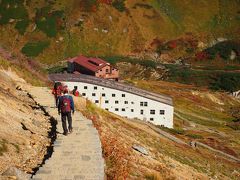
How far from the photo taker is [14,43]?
607 feet

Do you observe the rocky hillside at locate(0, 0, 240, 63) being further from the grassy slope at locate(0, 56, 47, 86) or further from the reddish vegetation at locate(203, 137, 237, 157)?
the grassy slope at locate(0, 56, 47, 86)

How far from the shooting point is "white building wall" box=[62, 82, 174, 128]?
→ 90.2 metres

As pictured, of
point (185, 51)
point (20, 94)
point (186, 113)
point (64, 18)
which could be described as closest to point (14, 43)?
point (64, 18)

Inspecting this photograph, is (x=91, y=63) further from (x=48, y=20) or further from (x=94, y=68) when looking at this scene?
(x=48, y=20)

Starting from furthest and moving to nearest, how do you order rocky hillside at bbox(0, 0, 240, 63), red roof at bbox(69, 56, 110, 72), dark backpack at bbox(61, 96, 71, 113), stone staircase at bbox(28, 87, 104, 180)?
rocky hillside at bbox(0, 0, 240, 63) → red roof at bbox(69, 56, 110, 72) → dark backpack at bbox(61, 96, 71, 113) → stone staircase at bbox(28, 87, 104, 180)

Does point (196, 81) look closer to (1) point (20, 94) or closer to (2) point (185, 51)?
(2) point (185, 51)

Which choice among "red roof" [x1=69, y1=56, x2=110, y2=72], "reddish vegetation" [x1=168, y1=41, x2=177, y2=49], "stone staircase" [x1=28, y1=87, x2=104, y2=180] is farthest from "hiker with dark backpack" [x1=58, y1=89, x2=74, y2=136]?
"reddish vegetation" [x1=168, y1=41, x2=177, y2=49]

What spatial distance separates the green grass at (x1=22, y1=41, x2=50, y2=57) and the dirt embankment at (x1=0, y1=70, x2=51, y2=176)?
153m

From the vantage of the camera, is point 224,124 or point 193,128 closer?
point 193,128

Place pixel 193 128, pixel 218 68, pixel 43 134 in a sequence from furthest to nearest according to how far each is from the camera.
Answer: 1. pixel 218 68
2. pixel 193 128
3. pixel 43 134

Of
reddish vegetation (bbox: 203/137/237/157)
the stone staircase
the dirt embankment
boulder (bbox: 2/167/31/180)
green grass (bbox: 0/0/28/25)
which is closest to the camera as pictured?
boulder (bbox: 2/167/31/180)

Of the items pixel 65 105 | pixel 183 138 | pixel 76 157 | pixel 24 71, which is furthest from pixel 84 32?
pixel 76 157

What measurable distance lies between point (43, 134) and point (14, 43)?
168m

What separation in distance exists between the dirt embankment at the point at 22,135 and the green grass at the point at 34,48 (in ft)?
502
